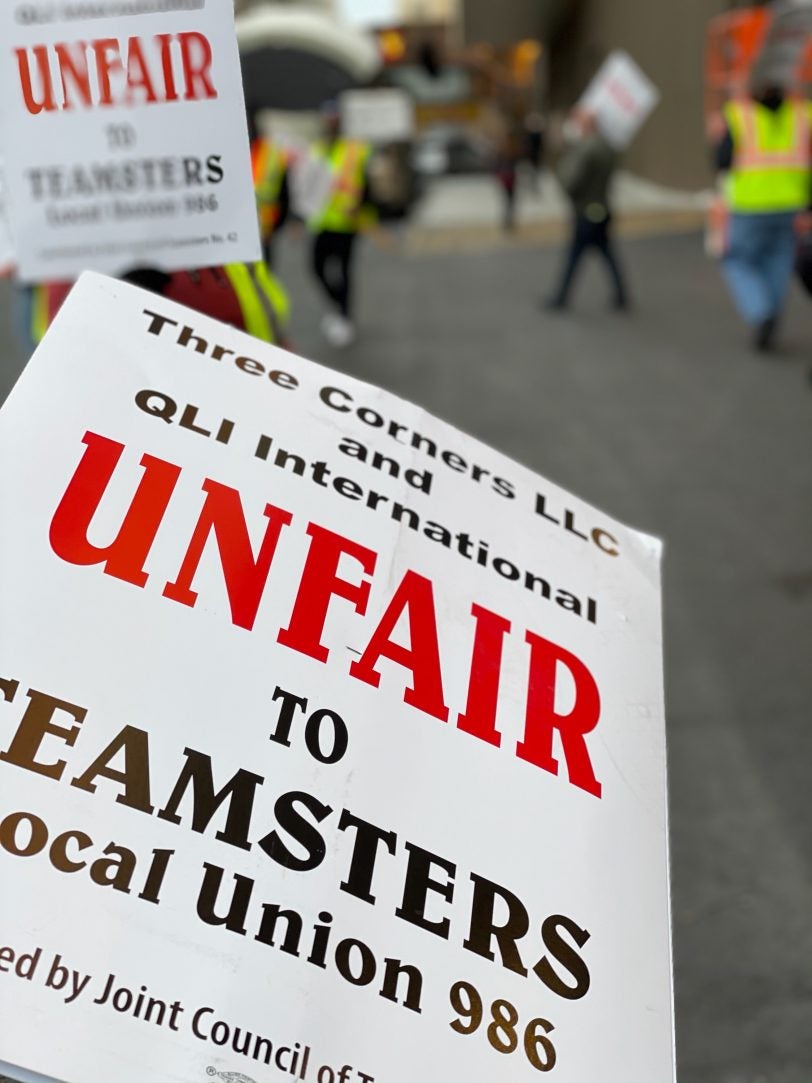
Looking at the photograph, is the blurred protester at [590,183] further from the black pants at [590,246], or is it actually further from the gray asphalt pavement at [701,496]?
the gray asphalt pavement at [701,496]

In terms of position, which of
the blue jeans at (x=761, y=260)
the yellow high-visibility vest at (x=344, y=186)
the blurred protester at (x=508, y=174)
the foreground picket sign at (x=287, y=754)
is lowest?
the foreground picket sign at (x=287, y=754)

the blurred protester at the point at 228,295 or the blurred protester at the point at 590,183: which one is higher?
the blurred protester at the point at 590,183

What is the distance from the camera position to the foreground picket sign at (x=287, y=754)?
756 mm

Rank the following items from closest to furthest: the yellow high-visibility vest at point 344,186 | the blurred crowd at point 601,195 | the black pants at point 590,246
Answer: the blurred crowd at point 601,195 → the yellow high-visibility vest at point 344,186 → the black pants at point 590,246

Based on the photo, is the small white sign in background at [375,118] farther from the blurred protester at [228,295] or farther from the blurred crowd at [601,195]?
the blurred protester at [228,295]

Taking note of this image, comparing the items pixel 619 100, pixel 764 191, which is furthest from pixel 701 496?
pixel 619 100

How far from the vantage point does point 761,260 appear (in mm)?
7379

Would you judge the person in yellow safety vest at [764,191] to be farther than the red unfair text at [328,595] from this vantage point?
Yes

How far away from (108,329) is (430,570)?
393mm

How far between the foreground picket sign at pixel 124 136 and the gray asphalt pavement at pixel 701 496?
6.40 feet

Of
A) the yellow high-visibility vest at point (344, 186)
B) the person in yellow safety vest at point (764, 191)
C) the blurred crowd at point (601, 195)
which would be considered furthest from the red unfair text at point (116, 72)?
the person in yellow safety vest at point (764, 191)

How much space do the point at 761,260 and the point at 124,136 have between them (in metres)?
6.64

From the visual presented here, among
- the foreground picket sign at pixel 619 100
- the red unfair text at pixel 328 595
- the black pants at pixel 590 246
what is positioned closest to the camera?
the red unfair text at pixel 328 595

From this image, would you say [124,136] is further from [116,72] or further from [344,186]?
[344,186]
